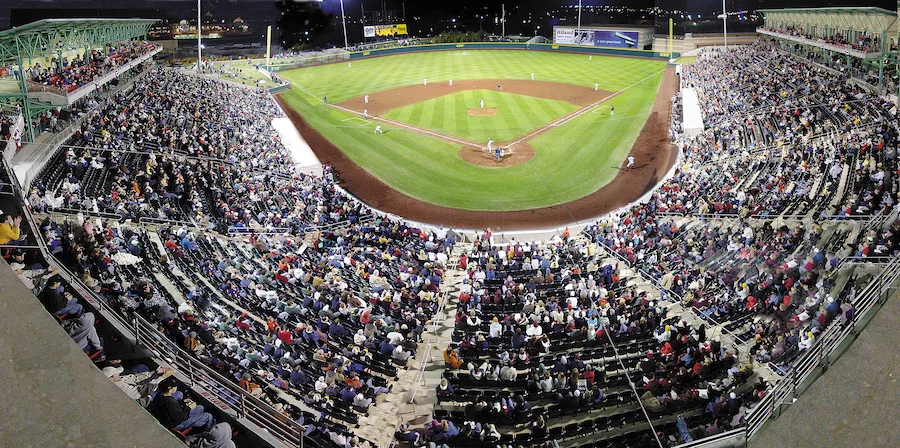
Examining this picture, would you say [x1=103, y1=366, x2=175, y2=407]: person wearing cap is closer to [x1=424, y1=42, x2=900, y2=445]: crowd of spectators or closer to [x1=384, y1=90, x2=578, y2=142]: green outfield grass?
[x1=424, y1=42, x2=900, y2=445]: crowd of spectators

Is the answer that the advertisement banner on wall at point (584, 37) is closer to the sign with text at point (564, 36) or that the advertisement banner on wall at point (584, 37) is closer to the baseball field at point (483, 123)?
the sign with text at point (564, 36)

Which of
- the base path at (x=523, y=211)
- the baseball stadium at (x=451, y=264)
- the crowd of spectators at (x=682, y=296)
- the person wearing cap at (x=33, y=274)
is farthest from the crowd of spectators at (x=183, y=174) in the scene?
the person wearing cap at (x=33, y=274)

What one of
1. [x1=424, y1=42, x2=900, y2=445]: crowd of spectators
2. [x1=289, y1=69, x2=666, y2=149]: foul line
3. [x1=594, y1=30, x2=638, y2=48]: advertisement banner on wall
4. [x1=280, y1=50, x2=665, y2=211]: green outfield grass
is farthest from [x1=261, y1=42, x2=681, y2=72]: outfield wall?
[x1=424, y1=42, x2=900, y2=445]: crowd of spectators

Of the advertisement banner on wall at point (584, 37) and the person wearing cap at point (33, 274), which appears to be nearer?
the person wearing cap at point (33, 274)

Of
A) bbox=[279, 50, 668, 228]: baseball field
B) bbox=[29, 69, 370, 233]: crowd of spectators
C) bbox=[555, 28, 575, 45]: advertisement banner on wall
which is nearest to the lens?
bbox=[29, 69, 370, 233]: crowd of spectators

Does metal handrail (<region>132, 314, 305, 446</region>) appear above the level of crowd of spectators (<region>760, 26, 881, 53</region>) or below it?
below

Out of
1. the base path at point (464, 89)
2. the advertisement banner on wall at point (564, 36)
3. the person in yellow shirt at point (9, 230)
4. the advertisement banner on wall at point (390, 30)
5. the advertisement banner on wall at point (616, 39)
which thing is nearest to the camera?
the person in yellow shirt at point (9, 230)
